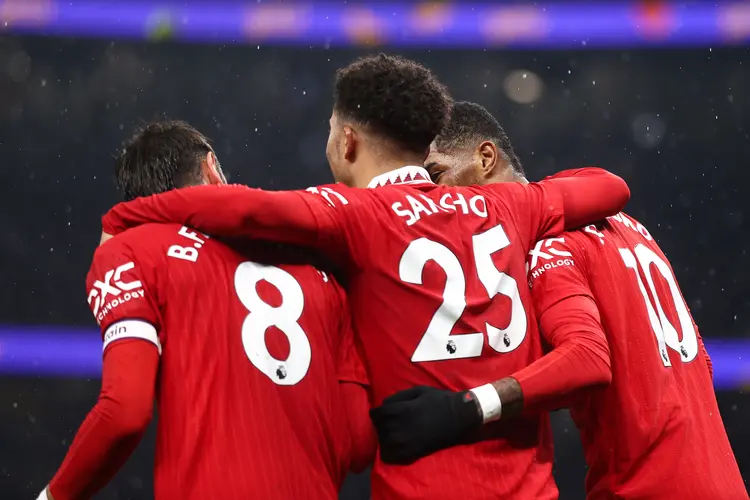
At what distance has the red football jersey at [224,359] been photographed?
180 cm

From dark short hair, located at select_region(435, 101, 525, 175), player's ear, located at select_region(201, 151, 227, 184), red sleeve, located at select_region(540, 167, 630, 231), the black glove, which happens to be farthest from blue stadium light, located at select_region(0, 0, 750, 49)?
the black glove

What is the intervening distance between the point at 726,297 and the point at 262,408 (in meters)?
3.67

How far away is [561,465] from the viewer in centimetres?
490

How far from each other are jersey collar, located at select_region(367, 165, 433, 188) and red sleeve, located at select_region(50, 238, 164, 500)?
567 mm

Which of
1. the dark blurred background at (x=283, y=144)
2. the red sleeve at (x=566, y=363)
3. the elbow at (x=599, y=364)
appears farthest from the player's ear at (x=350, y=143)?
the dark blurred background at (x=283, y=144)

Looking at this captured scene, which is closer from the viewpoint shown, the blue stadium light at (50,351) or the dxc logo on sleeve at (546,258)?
the dxc logo on sleeve at (546,258)

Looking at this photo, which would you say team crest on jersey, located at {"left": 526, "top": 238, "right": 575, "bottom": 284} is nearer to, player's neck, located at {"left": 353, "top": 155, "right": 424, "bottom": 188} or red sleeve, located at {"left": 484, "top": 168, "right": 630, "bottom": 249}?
red sleeve, located at {"left": 484, "top": 168, "right": 630, "bottom": 249}

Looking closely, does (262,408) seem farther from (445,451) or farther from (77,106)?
(77,106)

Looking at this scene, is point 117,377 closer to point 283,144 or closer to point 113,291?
point 113,291

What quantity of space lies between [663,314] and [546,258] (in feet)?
1.22

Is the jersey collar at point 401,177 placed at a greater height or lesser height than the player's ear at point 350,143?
lesser

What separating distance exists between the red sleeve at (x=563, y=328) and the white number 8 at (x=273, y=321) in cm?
44

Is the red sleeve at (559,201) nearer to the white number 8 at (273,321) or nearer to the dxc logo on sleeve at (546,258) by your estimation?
the dxc logo on sleeve at (546,258)

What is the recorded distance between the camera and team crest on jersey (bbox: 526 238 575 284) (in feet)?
7.11
